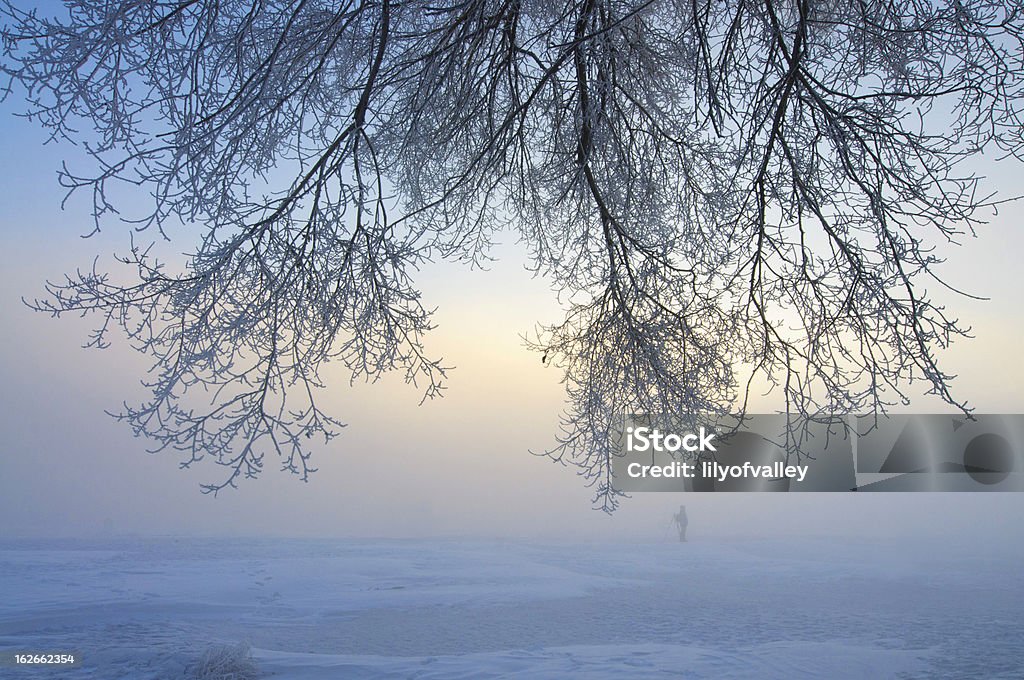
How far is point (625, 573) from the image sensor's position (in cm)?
1892

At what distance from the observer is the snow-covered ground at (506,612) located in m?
9.30

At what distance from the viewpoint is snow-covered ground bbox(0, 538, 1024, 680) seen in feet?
30.5

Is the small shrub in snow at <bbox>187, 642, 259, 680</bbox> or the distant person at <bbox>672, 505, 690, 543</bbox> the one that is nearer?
the small shrub in snow at <bbox>187, 642, 259, 680</bbox>

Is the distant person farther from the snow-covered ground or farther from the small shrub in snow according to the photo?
the small shrub in snow

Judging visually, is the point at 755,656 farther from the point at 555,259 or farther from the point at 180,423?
the point at 180,423

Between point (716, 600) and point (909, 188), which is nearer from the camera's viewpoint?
point (909, 188)

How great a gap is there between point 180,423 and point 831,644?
11.2m

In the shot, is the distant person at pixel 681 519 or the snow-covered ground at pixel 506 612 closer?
the snow-covered ground at pixel 506 612

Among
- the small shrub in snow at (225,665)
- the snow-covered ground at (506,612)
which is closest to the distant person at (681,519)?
the snow-covered ground at (506,612)

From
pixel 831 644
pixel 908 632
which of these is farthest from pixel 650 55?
pixel 908 632

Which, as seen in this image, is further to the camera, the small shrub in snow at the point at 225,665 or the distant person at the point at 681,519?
the distant person at the point at 681,519

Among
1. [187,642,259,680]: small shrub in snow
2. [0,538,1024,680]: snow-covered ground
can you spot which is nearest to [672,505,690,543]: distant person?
[0,538,1024,680]: snow-covered ground

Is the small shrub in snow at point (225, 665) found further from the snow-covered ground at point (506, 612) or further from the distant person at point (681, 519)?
the distant person at point (681, 519)

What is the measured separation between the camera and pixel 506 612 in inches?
543
